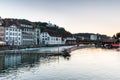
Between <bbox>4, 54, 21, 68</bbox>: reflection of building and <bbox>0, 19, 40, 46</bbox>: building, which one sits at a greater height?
<bbox>0, 19, 40, 46</bbox>: building

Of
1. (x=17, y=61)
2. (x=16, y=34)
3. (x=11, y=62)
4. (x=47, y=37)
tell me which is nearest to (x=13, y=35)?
(x=16, y=34)

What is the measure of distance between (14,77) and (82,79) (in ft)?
24.2

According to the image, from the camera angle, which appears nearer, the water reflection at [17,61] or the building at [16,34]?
the water reflection at [17,61]

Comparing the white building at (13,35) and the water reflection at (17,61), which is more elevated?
the white building at (13,35)

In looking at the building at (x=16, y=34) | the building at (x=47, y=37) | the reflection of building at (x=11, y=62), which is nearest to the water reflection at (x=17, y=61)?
the reflection of building at (x=11, y=62)

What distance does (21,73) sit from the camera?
35062 millimetres

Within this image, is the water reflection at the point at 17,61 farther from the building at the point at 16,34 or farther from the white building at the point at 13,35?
the white building at the point at 13,35

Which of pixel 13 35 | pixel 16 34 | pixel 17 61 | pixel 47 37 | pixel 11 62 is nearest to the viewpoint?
pixel 11 62

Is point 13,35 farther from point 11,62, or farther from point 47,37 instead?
point 11,62

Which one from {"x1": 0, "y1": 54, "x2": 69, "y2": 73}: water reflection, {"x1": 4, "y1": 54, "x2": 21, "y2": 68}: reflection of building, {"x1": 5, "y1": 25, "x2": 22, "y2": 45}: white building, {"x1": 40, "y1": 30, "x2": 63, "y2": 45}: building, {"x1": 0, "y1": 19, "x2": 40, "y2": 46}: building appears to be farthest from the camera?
{"x1": 40, "y1": 30, "x2": 63, "y2": 45}: building

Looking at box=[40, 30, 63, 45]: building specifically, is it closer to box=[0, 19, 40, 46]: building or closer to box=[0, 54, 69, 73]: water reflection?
box=[0, 19, 40, 46]: building

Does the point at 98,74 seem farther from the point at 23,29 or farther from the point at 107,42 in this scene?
the point at 107,42

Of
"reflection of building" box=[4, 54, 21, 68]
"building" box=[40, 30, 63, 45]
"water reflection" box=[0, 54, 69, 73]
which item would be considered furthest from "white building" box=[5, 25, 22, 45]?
"reflection of building" box=[4, 54, 21, 68]

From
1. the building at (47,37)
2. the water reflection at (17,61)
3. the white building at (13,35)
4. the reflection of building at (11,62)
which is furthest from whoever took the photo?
the building at (47,37)
